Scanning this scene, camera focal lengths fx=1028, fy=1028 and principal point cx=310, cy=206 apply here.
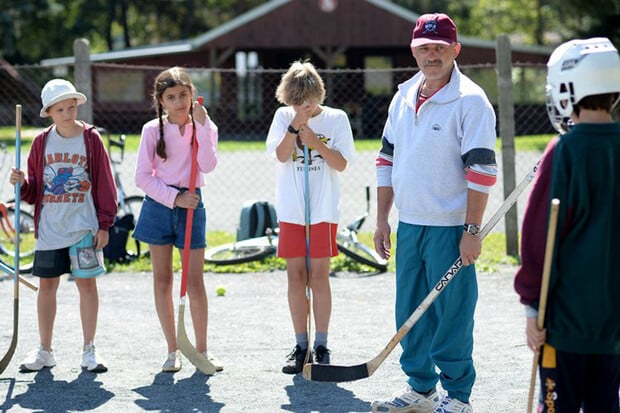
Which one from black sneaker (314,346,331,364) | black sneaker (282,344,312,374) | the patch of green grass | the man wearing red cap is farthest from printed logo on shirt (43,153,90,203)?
the patch of green grass

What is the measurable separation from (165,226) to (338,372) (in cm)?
141

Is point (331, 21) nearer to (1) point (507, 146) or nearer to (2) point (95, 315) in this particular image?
(1) point (507, 146)

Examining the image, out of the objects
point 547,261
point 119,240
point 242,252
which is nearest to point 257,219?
point 242,252

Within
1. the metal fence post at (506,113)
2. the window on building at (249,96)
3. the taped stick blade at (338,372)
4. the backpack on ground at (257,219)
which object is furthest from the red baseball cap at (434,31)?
the window on building at (249,96)

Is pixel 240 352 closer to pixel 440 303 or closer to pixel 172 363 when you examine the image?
pixel 172 363

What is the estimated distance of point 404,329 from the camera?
4.73 meters

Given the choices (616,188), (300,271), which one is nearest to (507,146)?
(300,271)

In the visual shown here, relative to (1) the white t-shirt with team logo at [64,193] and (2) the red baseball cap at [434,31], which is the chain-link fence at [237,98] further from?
(2) the red baseball cap at [434,31]

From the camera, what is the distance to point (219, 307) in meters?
7.68

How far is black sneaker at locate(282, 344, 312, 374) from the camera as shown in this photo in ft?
18.9

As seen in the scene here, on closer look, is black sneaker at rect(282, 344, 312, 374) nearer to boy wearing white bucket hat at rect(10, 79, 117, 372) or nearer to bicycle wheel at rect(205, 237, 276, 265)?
boy wearing white bucket hat at rect(10, 79, 117, 372)

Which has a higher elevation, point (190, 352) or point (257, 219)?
point (257, 219)

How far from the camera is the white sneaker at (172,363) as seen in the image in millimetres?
5867

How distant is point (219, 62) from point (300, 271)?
26550 mm
